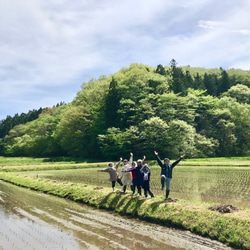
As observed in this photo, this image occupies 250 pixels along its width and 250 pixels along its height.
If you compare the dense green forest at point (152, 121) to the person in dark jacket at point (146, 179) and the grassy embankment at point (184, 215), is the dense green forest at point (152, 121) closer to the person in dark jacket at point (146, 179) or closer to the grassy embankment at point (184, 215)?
the grassy embankment at point (184, 215)

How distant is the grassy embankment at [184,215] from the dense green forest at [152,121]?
37569 mm

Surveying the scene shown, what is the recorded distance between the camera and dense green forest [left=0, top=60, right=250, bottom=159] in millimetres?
51844

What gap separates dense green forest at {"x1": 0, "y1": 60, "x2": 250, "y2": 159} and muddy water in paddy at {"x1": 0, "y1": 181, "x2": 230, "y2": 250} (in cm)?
3972

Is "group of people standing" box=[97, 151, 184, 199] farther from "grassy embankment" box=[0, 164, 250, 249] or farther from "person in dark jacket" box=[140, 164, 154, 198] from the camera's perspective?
"grassy embankment" box=[0, 164, 250, 249]

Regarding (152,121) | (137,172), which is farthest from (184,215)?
(152,121)

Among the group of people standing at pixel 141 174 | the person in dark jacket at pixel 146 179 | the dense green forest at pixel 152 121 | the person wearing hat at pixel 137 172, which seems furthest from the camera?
the dense green forest at pixel 152 121

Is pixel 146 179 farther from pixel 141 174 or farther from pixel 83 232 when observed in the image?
pixel 83 232

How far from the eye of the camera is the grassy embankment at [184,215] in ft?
25.3

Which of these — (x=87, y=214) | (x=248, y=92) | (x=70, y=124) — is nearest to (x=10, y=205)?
(x=87, y=214)

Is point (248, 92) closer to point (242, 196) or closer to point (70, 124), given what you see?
point (70, 124)

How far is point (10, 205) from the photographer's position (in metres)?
14.5

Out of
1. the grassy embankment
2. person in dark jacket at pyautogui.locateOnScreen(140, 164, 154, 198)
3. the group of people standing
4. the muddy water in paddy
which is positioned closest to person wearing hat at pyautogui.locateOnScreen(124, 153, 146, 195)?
the group of people standing

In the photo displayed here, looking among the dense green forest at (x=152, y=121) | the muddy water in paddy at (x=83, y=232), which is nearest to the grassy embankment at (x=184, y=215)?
the muddy water in paddy at (x=83, y=232)

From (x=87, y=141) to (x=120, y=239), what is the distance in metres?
54.7
